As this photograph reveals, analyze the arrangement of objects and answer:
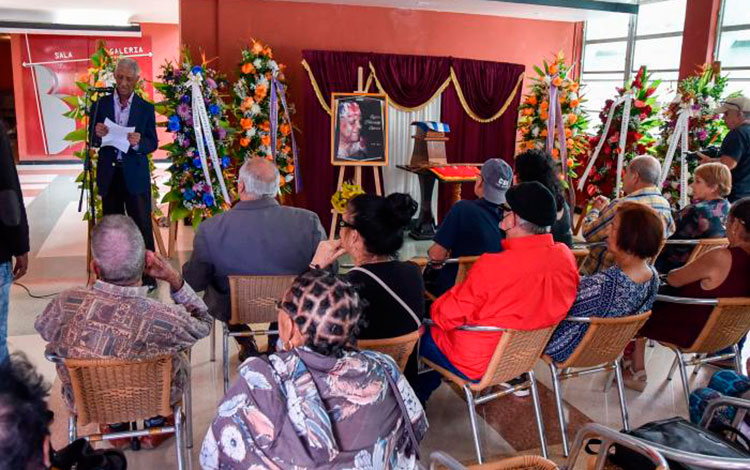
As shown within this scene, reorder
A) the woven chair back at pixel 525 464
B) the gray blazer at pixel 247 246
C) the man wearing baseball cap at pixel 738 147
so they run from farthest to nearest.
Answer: the man wearing baseball cap at pixel 738 147, the gray blazer at pixel 247 246, the woven chair back at pixel 525 464

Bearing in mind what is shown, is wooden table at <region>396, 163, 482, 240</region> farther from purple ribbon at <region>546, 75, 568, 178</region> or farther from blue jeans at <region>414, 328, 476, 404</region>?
blue jeans at <region>414, 328, 476, 404</region>

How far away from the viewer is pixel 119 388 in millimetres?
2025

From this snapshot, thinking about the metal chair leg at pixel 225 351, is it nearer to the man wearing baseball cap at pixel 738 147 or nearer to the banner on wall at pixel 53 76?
the man wearing baseball cap at pixel 738 147

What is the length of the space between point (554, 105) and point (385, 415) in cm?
565

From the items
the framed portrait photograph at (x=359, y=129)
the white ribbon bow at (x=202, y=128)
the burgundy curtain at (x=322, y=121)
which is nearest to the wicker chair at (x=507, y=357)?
the white ribbon bow at (x=202, y=128)

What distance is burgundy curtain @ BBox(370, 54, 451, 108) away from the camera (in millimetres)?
6750

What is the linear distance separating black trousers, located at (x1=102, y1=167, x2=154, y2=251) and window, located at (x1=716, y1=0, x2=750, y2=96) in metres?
5.50

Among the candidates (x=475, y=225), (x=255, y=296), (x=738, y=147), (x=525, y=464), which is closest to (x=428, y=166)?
(x=738, y=147)

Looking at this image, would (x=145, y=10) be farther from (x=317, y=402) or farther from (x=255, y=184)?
(x=317, y=402)

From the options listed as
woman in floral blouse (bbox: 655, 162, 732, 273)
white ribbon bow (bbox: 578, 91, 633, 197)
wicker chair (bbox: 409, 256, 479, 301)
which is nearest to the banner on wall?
white ribbon bow (bbox: 578, 91, 633, 197)

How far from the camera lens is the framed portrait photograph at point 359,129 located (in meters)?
6.21

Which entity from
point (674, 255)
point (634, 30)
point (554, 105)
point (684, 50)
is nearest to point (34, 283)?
point (674, 255)

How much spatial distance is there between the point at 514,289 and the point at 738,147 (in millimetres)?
2980

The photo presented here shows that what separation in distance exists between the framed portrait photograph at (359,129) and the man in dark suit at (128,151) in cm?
218
